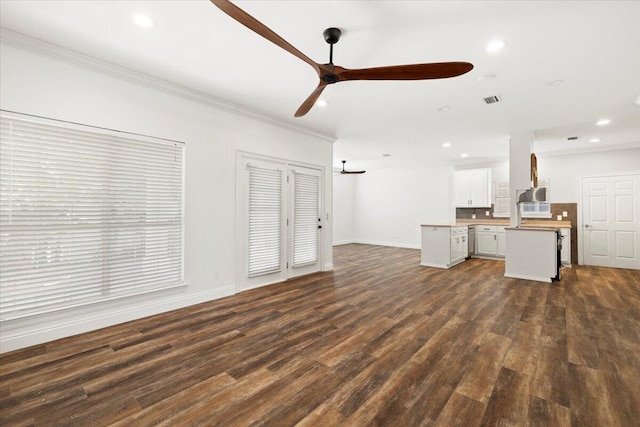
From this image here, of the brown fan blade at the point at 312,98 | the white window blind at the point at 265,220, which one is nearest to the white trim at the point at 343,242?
the white window blind at the point at 265,220

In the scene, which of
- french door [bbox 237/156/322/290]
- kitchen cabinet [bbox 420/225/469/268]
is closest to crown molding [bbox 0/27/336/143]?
french door [bbox 237/156/322/290]

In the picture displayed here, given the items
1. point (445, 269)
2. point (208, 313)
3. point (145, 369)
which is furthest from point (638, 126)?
Result: point (145, 369)

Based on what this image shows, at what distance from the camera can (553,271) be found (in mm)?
4918

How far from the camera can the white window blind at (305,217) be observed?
203 inches

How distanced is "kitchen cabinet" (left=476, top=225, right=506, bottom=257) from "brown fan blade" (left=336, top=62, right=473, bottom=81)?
20.7 feet

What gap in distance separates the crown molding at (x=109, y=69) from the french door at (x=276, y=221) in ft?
2.66

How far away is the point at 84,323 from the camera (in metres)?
2.90

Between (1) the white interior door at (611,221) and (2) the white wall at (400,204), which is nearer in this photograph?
(1) the white interior door at (611,221)

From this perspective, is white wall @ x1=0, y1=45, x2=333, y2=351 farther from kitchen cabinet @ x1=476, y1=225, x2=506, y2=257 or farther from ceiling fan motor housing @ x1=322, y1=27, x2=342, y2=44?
kitchen cabinet @ x1=476, y1=225, x2=506, y2=257

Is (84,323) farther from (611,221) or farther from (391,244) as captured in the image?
(611,221)

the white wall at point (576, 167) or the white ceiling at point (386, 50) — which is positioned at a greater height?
the white ceiling at point (386, 50)

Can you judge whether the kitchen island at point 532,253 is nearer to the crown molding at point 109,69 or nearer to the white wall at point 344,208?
the crown molding at point 109,69

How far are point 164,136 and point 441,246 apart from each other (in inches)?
220

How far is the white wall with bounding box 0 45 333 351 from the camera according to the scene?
104 inches
